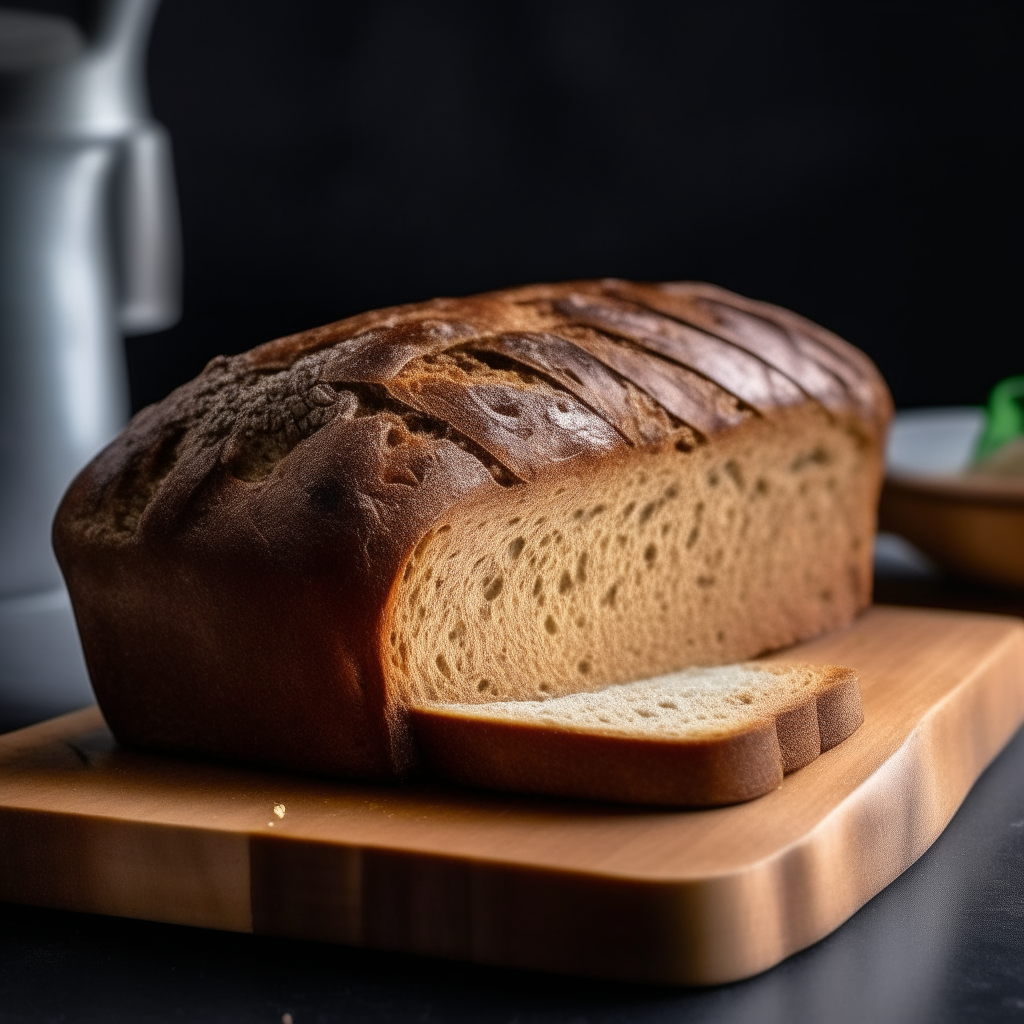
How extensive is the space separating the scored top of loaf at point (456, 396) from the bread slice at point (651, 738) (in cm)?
25

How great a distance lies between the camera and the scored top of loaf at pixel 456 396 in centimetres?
163

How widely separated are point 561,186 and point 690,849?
9.97 ft

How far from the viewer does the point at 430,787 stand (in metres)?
1.56

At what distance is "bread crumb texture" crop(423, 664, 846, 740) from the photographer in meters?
1.50

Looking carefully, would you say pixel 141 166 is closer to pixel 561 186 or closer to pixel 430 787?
pixel 430 787

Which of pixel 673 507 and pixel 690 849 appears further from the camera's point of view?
pixel 673 507

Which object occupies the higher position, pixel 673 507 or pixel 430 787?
pixel 673 507

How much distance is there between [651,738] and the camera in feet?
4.77

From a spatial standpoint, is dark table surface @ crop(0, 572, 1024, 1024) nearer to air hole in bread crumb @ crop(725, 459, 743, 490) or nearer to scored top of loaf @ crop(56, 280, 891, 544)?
scored top of loaf @ crop(56, 280, 891, 544)

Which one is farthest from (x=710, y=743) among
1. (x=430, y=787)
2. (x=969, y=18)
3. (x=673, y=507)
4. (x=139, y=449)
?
(x=969, y=18)

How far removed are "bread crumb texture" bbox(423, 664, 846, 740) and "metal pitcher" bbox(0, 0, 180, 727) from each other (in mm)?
935

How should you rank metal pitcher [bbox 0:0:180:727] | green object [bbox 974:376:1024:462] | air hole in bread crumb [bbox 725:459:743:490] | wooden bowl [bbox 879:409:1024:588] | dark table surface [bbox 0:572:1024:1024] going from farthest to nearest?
green object [bbox 974:376:1024:462], wooden bowl [bbox 879:409:1024:588], metal pitcher [bbox 0:0:180:727], air hole in bread crumb [bbox 725:459:743:490], dark table surface [bbox 0:572:1024:1024]

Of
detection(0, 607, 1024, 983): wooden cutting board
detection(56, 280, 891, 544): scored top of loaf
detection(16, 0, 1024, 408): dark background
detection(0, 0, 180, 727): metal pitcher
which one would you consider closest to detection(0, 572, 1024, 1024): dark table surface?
detection(0, 607, 1024, 983): wooden cutting board

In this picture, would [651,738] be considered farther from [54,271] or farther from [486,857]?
[54,271]
